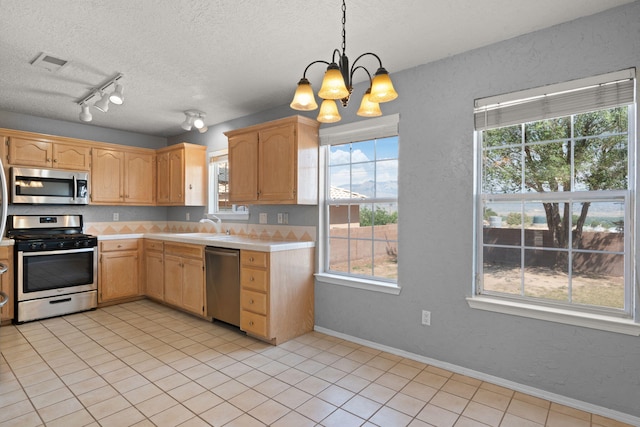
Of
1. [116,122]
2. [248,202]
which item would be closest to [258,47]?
[248,202]

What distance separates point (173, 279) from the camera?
4242 mm

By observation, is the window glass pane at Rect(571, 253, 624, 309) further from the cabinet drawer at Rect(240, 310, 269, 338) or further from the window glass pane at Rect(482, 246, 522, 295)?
the cabinet drawer at Rect(240, 310, 269, 338)

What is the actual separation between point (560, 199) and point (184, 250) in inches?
145

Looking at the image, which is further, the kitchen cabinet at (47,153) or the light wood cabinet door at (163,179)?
the light wood cabinet door at (163,179)

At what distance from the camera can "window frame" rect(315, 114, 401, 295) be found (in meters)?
3.06

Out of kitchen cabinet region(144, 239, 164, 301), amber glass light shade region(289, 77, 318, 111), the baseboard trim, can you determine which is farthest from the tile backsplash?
amber glass light shade region(289, 77, 318, 111)

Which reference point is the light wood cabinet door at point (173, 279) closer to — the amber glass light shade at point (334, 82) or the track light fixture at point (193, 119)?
the track light fixture at point (193, 119)

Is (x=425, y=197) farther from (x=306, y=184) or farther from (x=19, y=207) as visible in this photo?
(x=19, y=207)

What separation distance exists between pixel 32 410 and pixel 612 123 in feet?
13.0

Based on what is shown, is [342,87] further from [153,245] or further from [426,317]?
[153,245]

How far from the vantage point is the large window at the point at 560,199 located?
2.13m

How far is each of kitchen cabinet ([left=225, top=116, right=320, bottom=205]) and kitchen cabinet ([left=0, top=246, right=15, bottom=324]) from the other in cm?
253

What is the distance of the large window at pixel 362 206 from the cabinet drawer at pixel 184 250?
1426 millimetres

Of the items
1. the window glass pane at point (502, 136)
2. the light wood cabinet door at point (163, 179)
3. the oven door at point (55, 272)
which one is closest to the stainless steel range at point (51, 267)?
the oven door at point (55, 272)
